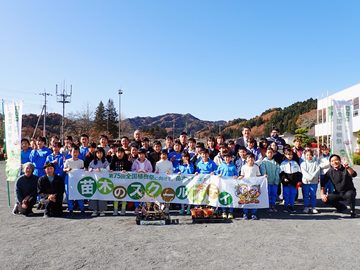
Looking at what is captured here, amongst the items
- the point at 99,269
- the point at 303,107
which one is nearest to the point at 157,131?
the point at 303,107

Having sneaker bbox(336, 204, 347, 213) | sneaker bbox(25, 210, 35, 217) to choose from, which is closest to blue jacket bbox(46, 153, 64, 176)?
sneaker bbox(25, 210, 35, 217)

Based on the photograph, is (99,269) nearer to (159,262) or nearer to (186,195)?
(159,262)

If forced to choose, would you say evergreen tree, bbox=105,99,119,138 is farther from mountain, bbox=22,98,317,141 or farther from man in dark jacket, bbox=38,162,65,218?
man in dark jacket, bbox=38,162,65,218

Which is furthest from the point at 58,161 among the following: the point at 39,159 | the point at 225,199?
the point at 225,199

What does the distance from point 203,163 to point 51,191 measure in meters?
3.51

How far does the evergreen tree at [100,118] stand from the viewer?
54.6m

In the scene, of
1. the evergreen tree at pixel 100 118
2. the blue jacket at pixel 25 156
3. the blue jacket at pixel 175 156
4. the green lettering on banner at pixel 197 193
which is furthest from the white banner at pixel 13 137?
the evergreen tree at pixel 100 118

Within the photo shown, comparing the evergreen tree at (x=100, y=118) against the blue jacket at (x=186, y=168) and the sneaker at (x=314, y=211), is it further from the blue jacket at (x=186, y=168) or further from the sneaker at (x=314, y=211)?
the sneaker at (x=314, y=211)

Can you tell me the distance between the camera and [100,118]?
57844 mm

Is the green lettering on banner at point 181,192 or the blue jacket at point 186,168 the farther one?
the blue jacket at point 186,168

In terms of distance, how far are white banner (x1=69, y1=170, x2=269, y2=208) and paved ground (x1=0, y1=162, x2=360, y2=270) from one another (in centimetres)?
64

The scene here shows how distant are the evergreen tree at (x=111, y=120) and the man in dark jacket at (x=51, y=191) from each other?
48460mm

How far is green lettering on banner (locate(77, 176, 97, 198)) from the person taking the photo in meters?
7.32

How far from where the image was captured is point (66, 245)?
485cm
